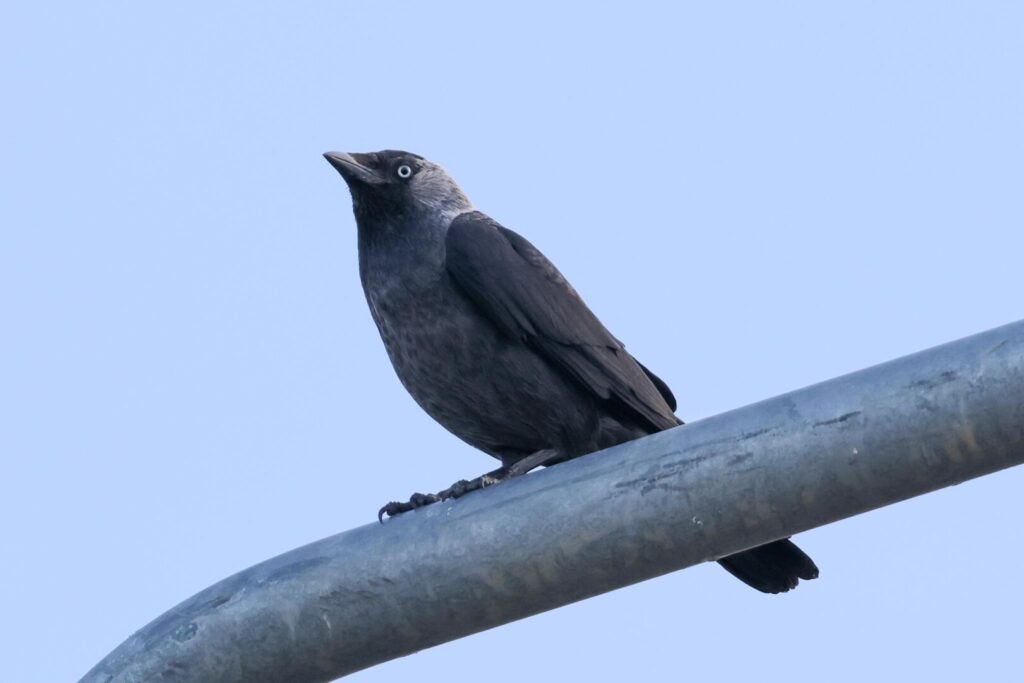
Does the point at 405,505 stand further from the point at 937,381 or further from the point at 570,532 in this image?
the point at 937,381

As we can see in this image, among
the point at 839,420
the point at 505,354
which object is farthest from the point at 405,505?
the point at 839,420

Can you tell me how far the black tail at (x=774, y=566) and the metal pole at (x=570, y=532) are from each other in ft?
5.62

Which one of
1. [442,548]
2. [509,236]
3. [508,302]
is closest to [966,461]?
[442,548]

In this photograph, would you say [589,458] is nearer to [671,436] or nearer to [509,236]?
[671,436]

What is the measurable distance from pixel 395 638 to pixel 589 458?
0.48m

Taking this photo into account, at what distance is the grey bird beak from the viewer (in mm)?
5840

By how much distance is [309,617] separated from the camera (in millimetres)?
2740

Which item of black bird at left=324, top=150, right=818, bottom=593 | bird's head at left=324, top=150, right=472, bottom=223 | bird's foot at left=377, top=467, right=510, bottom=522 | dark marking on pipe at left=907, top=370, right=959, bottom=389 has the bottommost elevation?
dark marking on pipe at left=907, top=370, right=959, bottom=389

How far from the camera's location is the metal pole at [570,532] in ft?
8.27

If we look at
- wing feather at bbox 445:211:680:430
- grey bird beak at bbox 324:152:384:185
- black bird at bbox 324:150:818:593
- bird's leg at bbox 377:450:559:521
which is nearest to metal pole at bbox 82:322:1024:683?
bird's leg at bbox 377:450:559:521

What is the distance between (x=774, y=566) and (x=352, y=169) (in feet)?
7.65

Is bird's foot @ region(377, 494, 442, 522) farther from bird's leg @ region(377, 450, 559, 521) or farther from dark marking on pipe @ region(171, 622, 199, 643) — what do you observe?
dark marking on pipe @ region(171, 622, 199, 643)

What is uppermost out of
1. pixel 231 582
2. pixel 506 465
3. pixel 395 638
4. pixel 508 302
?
pixel 508 302

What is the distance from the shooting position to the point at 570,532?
8.89 ft
